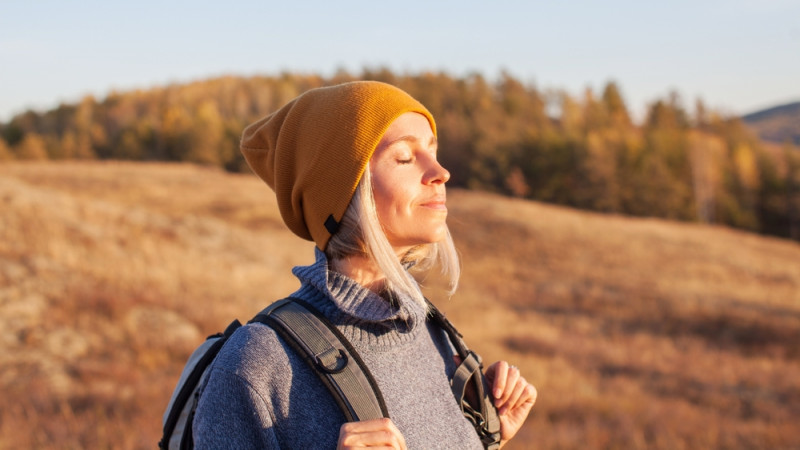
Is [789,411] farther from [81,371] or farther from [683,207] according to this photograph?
[683,207]

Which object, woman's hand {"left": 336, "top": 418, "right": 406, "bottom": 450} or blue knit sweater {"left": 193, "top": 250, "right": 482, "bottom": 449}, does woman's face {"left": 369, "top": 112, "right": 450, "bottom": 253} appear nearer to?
blue knit sweater {"left": 193, "top": 250, "right": 482, "bottom": 449}

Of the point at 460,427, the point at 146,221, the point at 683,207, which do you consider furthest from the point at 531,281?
the point at 683,207

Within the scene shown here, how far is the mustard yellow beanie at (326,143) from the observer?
1690 mm

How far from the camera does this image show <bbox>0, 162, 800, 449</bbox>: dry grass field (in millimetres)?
6906

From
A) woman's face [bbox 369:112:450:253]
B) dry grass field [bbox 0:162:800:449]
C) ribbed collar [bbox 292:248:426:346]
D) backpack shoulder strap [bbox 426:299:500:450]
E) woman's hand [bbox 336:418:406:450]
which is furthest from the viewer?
dry grass field [bbox 0:162:800:449]

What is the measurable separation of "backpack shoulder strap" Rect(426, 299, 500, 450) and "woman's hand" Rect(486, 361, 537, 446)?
31 millimetres

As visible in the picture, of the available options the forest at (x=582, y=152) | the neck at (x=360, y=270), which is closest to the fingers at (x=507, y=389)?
the neck at (x=360, y=270)

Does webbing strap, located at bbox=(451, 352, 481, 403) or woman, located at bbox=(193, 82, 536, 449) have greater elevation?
woman, located at bbox=(193, 82, 536, 449)

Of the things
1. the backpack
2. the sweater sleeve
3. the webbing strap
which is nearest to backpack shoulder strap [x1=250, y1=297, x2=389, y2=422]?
the backpack

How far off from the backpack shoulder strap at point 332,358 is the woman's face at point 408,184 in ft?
1.21

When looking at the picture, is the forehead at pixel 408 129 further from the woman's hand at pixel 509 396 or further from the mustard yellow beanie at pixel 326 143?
the woman's hand at pixel 509 396

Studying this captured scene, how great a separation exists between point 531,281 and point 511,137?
1442 inches

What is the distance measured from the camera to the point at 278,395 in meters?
1.43

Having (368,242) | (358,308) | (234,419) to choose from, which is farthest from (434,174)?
(234,419)
